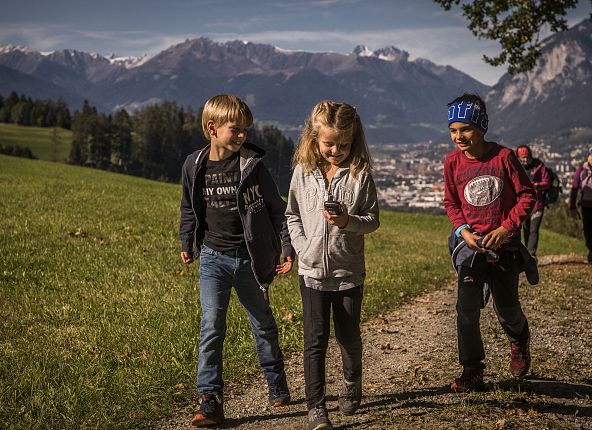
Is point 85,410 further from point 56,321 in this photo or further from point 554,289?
point 554,289

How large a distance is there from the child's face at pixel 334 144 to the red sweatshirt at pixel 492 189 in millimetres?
1375

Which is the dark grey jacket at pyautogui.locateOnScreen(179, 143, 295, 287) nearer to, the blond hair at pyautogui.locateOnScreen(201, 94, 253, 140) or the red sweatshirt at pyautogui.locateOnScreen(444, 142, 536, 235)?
the blond hair at pyautogui.locateOnScreen(201, 94, 253, 140)

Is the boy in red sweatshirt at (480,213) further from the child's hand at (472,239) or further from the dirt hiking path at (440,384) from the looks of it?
the dirt hiking path at (440,384)

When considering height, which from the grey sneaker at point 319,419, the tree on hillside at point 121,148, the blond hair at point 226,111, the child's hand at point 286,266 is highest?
the tree on hillside at point 121,148

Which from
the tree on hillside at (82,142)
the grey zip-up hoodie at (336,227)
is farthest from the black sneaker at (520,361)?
the tree on hillside at (82,142)

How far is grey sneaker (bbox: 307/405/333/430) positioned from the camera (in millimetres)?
5047

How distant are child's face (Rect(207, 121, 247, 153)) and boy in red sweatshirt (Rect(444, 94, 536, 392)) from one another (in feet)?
6.58

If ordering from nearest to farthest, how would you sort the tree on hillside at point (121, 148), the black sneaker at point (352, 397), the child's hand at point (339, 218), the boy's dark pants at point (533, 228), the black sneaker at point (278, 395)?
1. the child's hand at point (339, 218)
2. the black sneaker at point (352, 397)
3. the black sneaker at point (278, 395)
4. the boy's dark pants at point (533, 228)
5. the tree on hillside at point (121, 148)

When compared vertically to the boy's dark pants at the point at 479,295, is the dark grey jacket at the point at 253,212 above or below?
Answer: above

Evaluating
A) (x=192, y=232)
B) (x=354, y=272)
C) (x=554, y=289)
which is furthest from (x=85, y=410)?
(x=554, y=289)

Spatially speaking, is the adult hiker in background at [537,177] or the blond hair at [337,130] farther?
the adult hiker in background at [537,177]

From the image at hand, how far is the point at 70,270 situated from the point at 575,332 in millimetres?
8602

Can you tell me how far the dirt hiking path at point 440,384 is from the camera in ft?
17.3

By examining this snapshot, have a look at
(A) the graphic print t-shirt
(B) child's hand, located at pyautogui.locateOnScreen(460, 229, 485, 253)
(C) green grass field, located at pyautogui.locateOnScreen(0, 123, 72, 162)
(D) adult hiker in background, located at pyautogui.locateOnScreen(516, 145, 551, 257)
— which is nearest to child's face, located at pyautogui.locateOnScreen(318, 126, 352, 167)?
(A) the graphic print t-shirt
